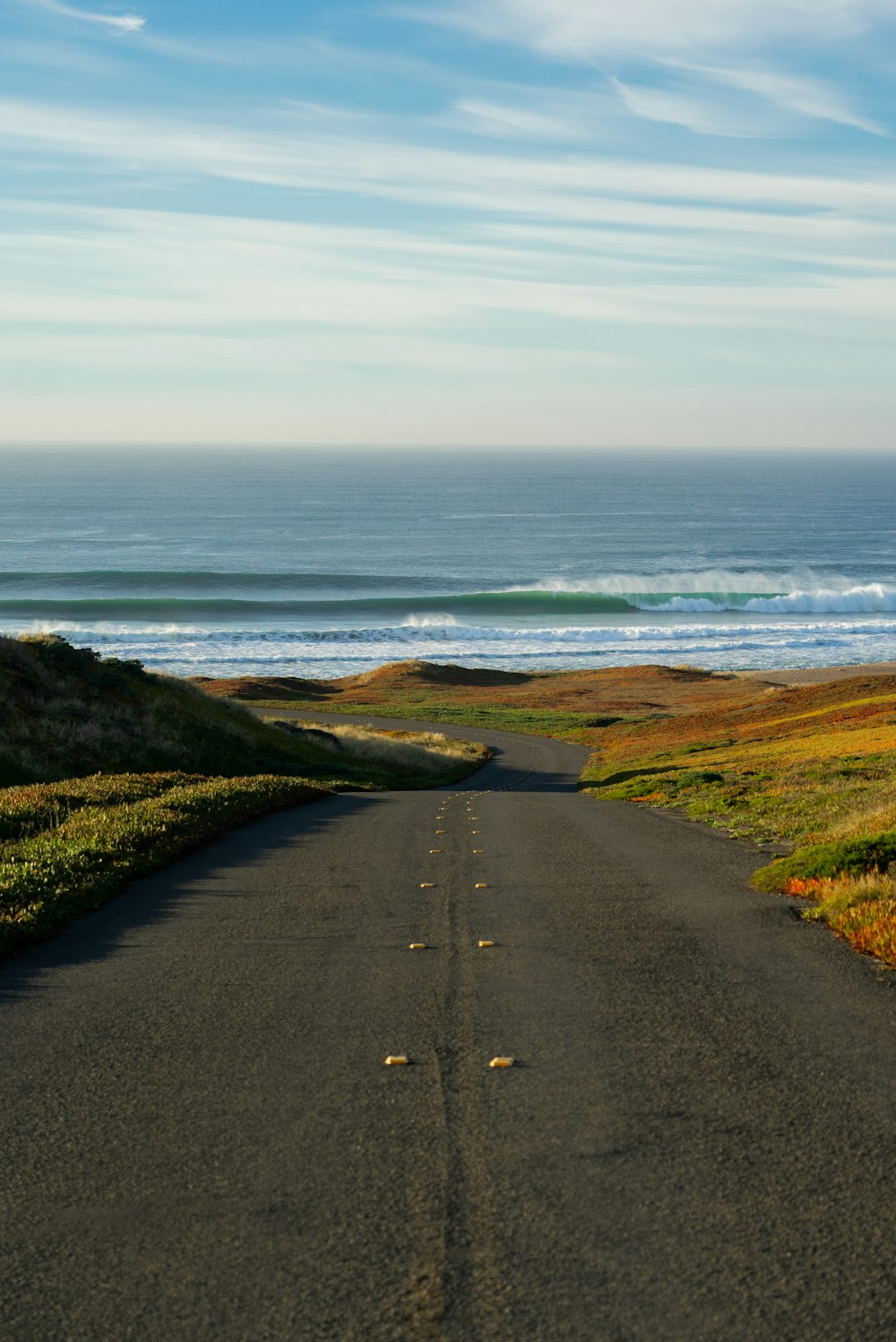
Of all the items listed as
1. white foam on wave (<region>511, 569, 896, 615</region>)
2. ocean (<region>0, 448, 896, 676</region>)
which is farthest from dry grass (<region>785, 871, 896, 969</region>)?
white foam on wave (<region>511, 569, 896, 615</region>)

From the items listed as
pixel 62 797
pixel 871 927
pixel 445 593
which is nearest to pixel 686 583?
pixel 445 593

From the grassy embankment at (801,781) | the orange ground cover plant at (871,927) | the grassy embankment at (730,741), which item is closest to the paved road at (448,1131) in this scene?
the orange ground cover plant at (871,927)

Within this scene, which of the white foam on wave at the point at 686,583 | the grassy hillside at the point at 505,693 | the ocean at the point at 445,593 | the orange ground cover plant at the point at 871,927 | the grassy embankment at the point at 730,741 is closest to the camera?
the orange ground cover plant at the point at 871,927

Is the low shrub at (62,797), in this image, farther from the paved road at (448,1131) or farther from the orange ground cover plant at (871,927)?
the orange ground cover plant at (871,927)

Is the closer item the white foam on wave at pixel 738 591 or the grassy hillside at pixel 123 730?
the grassy hillside at pixel 123 730

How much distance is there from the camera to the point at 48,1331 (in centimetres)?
429

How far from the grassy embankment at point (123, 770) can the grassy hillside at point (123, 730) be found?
0.18 feet

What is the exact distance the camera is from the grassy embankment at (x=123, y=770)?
41.5 feet

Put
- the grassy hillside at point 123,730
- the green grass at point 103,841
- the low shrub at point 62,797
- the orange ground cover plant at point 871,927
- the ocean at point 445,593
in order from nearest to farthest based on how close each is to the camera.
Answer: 1. the orange ground cover plant at point 871,927
2. the green grass at point 103,841
3. the low shrub at point 62,797
4. the grassy hillside at point 123,730
5. the ocean at point 445,593

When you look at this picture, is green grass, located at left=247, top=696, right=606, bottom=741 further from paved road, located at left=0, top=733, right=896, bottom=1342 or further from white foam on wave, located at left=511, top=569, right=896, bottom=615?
paved road, located at left=0, top=733, right=896, bottom=1342

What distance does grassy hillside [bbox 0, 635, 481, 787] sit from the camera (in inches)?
1125

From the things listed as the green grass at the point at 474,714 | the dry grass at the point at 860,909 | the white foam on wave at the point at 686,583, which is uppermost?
the white foam on wave at the point at 686,583

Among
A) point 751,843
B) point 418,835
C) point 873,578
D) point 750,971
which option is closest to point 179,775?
point 418,835

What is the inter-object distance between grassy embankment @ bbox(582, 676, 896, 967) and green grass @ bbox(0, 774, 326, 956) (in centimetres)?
739
